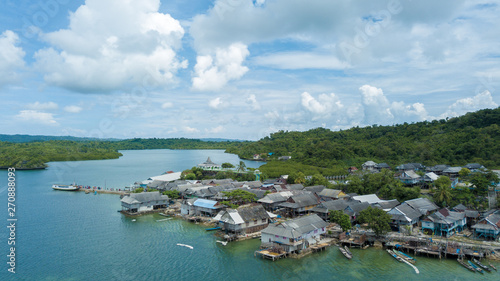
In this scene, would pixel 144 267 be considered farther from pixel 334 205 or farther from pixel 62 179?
pixel 62 179

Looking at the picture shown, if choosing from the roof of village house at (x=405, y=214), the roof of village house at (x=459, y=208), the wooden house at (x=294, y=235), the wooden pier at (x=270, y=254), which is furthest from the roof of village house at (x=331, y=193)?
the wooden pier at (x=270, y=254)

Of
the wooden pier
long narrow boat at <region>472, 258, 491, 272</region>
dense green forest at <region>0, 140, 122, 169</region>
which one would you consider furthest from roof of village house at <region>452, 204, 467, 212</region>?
dense green forest at <region>0, 140, 122, 169</region>

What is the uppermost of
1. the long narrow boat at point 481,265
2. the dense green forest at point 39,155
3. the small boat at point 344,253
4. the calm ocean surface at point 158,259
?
the dense green forest at point 39,155

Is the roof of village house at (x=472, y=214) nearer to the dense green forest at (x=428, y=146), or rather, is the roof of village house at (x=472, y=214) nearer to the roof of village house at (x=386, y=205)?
the roof of village house at (x=386, y=205)

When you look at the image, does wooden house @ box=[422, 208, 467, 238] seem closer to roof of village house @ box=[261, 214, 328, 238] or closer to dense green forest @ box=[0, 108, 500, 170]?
roof of village house @ box=[261, 214, 328, 238]

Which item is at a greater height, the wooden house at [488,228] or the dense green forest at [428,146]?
the dense green forest at [428,146]

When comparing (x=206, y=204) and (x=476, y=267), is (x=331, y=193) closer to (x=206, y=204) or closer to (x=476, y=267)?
(x=206, y=204)

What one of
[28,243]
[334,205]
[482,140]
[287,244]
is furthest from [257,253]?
[482,140]

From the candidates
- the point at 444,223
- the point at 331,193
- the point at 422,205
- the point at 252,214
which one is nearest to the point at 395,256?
the point at 444,223

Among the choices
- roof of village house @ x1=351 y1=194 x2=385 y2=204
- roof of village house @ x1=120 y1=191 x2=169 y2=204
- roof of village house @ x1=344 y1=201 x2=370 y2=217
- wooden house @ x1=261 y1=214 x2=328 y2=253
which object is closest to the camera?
wooden house @ x1=261 y1=214 x2=328 y2=253
